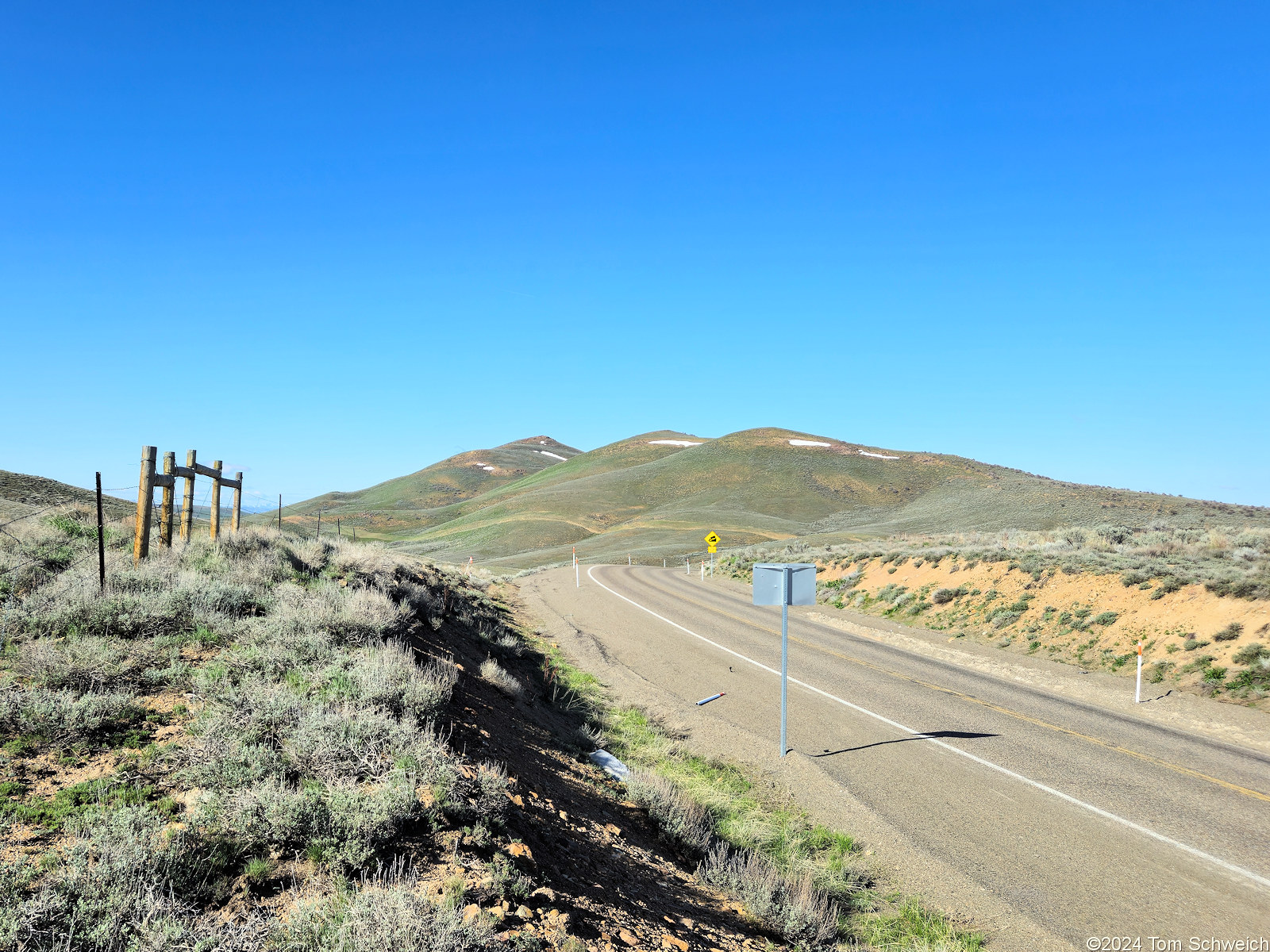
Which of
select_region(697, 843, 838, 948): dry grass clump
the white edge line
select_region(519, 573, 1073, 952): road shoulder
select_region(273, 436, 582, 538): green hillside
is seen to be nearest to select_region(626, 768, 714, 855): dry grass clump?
select_region(697, 843, 838, 948): dry grass clump

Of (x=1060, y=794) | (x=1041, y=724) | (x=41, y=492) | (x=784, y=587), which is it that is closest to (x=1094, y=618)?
(x=1041, y=724)

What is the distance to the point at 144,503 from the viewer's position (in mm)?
11836

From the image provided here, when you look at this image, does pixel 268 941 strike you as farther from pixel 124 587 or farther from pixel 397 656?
pixel 124 587

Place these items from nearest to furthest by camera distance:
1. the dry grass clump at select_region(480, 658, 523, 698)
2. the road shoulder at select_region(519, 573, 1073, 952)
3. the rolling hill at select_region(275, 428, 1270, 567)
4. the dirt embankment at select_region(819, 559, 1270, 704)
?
the road shoulder at select_region(519, 573, 1073, 952) → the dry grass clump at select_region(480, 658, 523, 698) → the dirt embankment at select_region(819, 559, 1270, 704) → the rolling hill at select_region(275, 428, 1270, 567)

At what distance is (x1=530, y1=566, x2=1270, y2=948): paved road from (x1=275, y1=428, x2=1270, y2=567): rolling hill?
38.8m

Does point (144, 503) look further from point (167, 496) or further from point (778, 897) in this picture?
point (778, 897)

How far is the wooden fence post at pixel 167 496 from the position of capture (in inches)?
503

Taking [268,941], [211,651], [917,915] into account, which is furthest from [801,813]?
[211,651]

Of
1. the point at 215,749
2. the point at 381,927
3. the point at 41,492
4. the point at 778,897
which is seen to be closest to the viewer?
the point at 381,927

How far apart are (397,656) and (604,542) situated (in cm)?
6014

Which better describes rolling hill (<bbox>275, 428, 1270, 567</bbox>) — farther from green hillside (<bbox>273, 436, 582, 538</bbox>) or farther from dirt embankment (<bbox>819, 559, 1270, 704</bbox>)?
dirt embankment (<bbox>819, 559, 1270, 704</bbox>)

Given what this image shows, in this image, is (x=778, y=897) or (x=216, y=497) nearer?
(x=778, y=897)

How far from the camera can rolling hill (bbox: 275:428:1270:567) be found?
60.3 m

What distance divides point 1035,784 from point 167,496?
1597 cm
